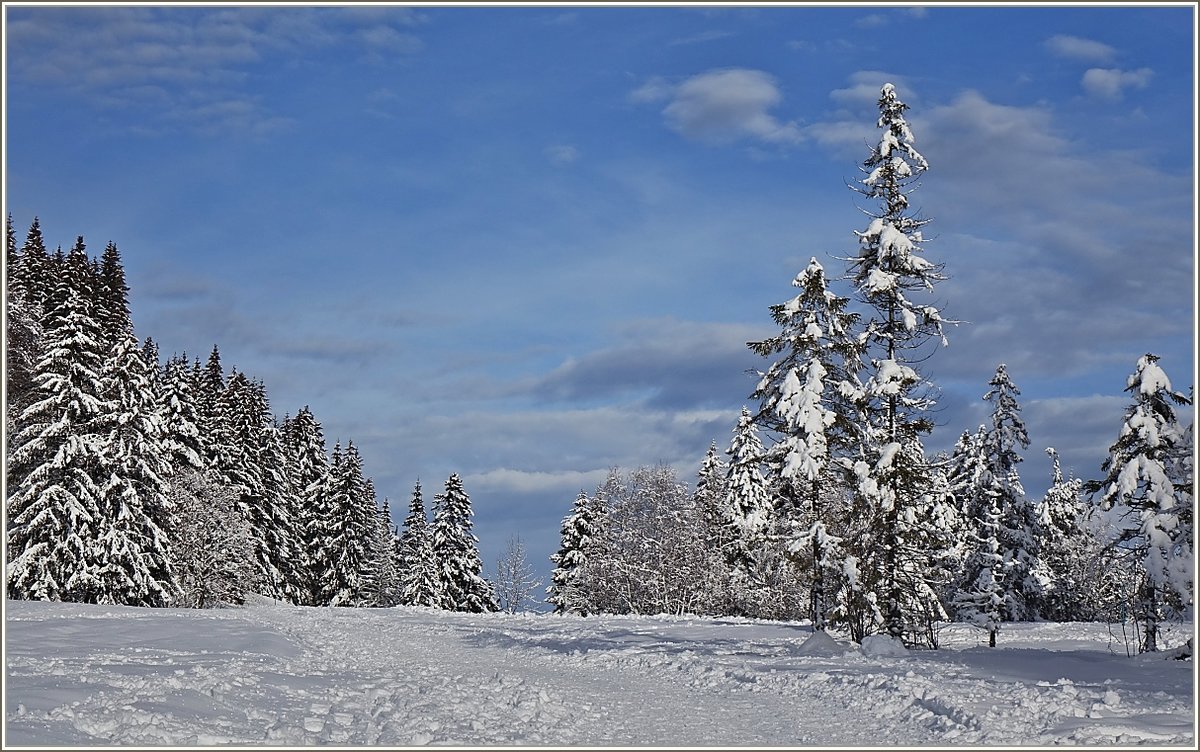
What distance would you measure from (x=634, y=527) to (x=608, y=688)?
4049 cm

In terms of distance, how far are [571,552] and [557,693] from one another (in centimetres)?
5141

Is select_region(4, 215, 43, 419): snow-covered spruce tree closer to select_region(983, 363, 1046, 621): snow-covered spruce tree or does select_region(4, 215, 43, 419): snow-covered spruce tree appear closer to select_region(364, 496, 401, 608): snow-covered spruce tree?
select_region(364, 496, 401, 608): snow-covered spruce tree

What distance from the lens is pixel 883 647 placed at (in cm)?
2288

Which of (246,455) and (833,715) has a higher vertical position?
(246,455)

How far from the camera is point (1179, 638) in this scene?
39.5 m

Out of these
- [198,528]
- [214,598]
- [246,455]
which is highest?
[246,455]

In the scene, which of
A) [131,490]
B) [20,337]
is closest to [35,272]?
[20,337]

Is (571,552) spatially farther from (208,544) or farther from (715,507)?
(208,544)

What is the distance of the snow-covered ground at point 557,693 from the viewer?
11.5 meters

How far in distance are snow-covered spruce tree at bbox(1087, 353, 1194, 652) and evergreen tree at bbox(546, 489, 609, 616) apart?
139ft

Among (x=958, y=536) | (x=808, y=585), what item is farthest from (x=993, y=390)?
(x=808, y=585)

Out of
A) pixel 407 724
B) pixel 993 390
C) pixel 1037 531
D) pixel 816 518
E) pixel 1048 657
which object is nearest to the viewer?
pixel 407 724

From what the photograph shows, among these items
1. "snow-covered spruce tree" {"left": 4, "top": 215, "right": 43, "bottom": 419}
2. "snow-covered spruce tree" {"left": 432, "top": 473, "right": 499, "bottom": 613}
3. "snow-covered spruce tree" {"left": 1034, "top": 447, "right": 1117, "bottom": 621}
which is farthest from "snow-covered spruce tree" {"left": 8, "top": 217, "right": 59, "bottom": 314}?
"snow-covered spruce tree" {"left": 1034, "top": 447, "right": 1117, "bottom": 621}

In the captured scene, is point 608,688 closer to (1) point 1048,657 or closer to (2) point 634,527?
(1) point 1048,657
